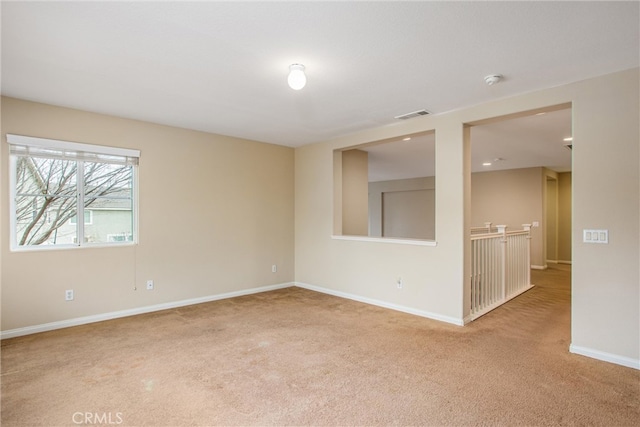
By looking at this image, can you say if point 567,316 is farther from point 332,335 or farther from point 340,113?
point 340,113

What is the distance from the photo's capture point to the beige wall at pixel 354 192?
5.88m

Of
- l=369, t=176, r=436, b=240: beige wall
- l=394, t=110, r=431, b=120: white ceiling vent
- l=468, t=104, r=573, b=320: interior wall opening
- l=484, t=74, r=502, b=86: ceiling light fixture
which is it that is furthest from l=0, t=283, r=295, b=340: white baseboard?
l=369, t=176, r=436, b=240: beige wall

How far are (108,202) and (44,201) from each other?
0.59 m

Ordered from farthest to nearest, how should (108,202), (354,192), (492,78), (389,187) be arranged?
(389,187), (354,192), (108,202), (492,78)

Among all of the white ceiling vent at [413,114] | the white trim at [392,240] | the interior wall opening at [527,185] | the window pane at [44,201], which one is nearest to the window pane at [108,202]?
the window pane at [44,201]

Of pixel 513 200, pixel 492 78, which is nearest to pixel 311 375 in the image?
pixel 492 78

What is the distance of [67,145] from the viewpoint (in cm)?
360

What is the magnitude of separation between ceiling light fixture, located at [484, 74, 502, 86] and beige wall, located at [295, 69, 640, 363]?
1.84ft

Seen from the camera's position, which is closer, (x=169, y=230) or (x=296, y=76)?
(x=296, y=76)

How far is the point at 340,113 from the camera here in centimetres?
387

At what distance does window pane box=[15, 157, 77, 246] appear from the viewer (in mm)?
3434

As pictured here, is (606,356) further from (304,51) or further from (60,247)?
(60,247)

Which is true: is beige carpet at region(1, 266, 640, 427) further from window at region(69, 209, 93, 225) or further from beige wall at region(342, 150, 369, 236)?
beige wall at region(342, 150, 369, 236)

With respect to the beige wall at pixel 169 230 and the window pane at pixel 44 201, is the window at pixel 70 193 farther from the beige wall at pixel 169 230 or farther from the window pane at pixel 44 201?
the beige wall at pixel 169 230
